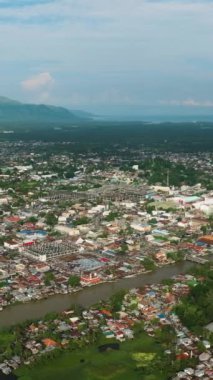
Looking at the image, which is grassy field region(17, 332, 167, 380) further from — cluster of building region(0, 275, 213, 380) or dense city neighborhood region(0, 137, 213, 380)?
cluster of building region(0, 275, 213, 380)

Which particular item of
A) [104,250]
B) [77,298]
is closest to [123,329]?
[77,298]

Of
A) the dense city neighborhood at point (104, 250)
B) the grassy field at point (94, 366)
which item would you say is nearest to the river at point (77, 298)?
the dense city neighborhood at point (104, 250)

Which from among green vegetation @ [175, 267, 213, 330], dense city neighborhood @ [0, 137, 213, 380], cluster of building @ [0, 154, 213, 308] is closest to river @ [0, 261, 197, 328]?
dense city neighborhood @ [0, 137, 213, 380]

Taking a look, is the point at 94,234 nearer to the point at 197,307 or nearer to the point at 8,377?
the point at 197,307

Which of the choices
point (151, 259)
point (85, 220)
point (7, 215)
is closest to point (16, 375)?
point (151, 259)

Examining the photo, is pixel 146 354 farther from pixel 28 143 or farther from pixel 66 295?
pixel 28 143
